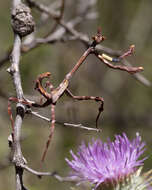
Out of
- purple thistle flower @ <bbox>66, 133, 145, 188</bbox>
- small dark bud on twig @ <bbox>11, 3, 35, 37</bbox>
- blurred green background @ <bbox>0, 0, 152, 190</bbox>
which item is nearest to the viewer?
small dark bud on twig @ <bbox>11, 3, 35, 37</bbox>

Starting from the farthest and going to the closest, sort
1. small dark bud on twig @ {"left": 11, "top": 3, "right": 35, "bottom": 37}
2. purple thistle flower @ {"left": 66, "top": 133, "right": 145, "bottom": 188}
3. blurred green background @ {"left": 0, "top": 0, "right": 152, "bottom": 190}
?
blurred green background @ {"left": 0, "top": 0, "right": 152, "bottom": 190} < purple thistle flower @ {"left": 66, "top": 133, "right": 145, "bottom": 188} < small dark bud on twig @ {"left": 11, "top": 3, "right": 35, "bottom": 37}

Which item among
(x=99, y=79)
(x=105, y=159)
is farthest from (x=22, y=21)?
(x=99, y=79)

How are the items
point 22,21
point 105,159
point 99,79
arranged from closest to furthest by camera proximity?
point 22,21, point 105,159, point 99,79

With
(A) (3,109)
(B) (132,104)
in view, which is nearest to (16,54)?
(A) (3,109)

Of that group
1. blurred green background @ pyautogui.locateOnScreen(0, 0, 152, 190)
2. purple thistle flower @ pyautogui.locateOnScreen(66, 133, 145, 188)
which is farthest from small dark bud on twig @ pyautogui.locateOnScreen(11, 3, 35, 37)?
blurred green background @ pyautogui.locateOnScreen(0, 0, 152, 190)

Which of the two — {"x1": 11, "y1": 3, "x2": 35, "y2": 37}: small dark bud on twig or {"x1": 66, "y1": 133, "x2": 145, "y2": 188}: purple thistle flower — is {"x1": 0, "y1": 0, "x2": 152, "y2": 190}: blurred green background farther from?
{"x1": 11, "y1": 3, "x2": 35, "y2": 37}: small dark bud on twig

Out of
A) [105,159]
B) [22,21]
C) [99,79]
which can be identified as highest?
[99,79]

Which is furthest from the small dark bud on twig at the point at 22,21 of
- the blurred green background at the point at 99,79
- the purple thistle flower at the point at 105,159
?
the blurred green background at the point at 99,79

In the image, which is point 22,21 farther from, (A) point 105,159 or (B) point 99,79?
(B) point 99,79
